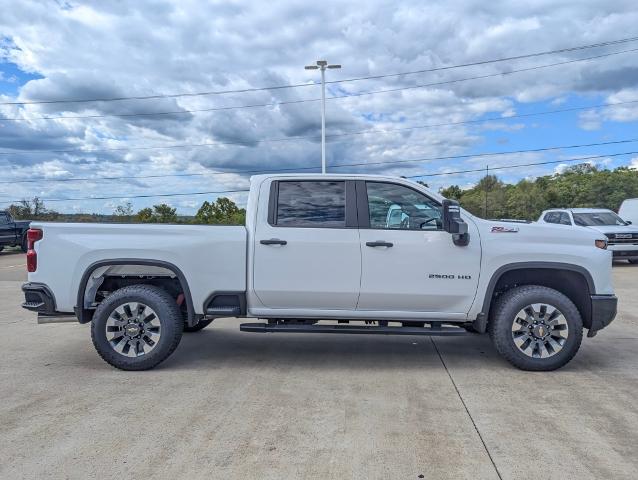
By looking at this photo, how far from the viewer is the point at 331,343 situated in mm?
6867

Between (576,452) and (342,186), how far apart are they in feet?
10.5

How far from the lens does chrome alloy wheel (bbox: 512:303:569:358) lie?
5.43 metres

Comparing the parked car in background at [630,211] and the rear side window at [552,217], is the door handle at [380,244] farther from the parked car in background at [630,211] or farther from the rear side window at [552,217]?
the parked car in background at [630,211]

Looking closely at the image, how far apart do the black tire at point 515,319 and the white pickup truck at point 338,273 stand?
1 centimetres

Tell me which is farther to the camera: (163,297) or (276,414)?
(163,297)

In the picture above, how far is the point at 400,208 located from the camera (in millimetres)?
5656

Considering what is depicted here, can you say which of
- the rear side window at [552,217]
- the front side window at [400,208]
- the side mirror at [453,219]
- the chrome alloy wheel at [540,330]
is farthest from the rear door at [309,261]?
the rear side window at [552,217]

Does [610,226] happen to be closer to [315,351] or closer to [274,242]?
[315,351]

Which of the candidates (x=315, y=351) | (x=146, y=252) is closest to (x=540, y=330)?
(x=315, y=351)

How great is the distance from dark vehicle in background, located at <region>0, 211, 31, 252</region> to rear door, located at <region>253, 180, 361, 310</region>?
67.0 feet

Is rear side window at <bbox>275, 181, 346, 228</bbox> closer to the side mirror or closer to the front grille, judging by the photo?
the side mirror

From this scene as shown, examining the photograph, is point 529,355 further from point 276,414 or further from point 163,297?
point 163,297

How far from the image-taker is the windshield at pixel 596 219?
1722 cm

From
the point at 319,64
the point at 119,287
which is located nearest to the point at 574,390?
the point at 119,287
